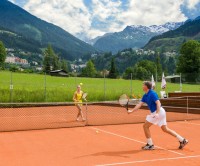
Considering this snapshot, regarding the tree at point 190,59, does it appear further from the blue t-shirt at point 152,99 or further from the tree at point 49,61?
the blue t-shirt at point 152,99

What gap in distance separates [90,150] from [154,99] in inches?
81.4

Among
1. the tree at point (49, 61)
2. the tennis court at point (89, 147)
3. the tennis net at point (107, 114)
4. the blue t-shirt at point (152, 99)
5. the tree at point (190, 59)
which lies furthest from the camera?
the tree at point (49, 61)

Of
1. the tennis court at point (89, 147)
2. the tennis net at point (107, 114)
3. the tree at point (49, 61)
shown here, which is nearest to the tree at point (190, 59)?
the tree at point (49, 61)

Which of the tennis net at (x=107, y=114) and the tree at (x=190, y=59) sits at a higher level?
the tree at (x=190, y=59)

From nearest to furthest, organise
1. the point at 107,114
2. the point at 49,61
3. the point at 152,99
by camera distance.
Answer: the point at 152,99
the point at 107,114
the point at 49,61

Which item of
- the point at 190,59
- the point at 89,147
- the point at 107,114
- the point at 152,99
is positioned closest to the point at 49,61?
the point at 190,59

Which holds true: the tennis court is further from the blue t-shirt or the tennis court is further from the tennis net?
the tennis net

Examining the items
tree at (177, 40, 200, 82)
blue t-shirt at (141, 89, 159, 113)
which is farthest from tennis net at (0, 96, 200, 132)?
tree at (177, 40, 200, 82)

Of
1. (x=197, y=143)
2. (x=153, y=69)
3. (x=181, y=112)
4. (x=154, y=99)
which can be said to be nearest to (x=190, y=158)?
(x=154, y=99)

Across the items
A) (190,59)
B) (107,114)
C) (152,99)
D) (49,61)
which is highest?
(49,61)

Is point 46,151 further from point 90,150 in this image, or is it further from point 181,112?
point 181,112

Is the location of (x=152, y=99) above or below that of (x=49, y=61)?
below

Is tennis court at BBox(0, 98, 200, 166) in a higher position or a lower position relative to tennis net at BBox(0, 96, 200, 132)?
lower

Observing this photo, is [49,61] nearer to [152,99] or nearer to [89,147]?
[89,147]
